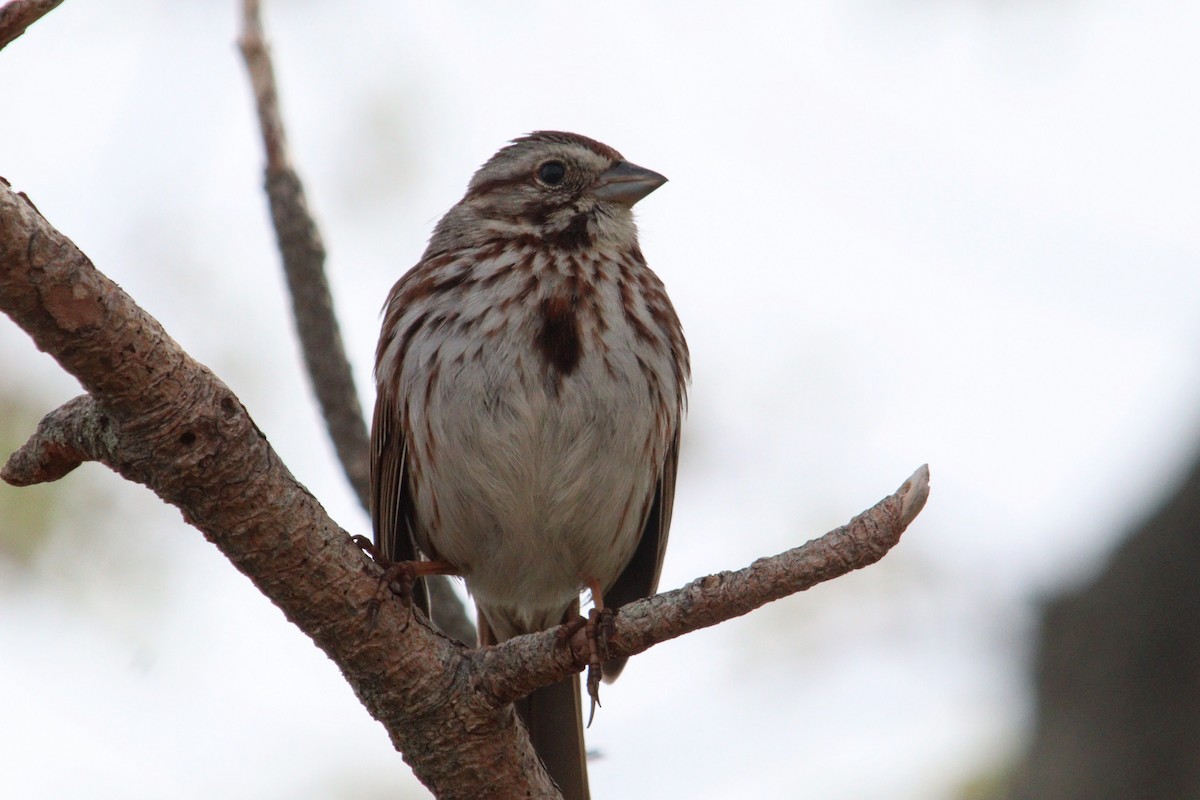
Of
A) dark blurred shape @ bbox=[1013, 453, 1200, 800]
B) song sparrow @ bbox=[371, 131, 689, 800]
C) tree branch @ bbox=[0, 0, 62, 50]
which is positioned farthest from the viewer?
song sparrow @ bbox=[371, 131, 689, 800]

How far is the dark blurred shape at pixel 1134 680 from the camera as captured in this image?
4090mm

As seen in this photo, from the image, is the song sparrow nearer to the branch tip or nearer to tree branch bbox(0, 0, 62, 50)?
the branch tip

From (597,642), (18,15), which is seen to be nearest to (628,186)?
(597,642)

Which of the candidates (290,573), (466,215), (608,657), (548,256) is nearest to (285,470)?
(290,573)

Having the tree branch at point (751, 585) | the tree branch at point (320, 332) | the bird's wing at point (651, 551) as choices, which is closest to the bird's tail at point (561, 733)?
the bird's wing at point (651, 551)

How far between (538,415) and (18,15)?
2.27m

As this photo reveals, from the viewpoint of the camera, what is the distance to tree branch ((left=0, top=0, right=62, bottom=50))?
2658mm

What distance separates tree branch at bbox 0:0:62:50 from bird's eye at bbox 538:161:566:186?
2970 mm

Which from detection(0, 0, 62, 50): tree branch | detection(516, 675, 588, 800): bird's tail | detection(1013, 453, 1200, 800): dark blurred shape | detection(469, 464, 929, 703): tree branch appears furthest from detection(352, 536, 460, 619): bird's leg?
detection(1013, 453, 1200, 800): dark blurred shape

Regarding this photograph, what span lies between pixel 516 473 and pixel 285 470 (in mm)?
1380

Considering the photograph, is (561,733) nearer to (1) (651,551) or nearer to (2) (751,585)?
(1) (651,551)

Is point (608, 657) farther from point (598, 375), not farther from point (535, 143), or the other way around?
point (535, 143)

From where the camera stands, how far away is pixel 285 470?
338 centimetres

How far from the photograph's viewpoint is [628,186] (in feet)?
17.8
